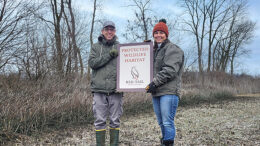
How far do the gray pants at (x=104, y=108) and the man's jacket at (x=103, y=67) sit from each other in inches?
5.0

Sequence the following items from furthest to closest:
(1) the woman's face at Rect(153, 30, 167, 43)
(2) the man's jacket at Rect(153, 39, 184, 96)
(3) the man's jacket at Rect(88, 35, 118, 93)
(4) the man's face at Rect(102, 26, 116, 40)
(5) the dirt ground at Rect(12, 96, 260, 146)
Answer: (5) the dirt ground at Rect(12, 96, 260, 146) < (4) the man's face at Rect(102, 26, 116, 40) < (3) the man's jacket at Rect(88, 35, 118, 93) < (1) the woman's face at Rect(153, 30, 167, 43) < (2) the man's jacket at Rect(153, 39, 184, 96)

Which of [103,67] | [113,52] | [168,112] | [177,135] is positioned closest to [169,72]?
[168,112]

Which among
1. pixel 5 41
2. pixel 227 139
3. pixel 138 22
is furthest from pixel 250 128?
pixel 138 22

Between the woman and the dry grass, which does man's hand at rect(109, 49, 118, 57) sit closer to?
the woman

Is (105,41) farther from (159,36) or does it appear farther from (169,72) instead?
(169,72)

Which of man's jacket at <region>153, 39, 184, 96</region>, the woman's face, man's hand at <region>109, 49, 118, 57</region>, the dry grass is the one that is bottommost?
the dry grass

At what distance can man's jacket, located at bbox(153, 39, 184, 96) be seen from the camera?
136 inches

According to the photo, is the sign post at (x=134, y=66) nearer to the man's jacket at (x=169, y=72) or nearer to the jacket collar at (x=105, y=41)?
the jacket collar at (x=105, y=41)

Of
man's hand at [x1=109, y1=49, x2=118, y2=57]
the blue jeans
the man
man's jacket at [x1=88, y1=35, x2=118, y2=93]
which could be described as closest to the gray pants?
the man

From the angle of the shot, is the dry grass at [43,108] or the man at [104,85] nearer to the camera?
the man at [104,85]

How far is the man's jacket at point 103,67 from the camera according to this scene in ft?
13.0

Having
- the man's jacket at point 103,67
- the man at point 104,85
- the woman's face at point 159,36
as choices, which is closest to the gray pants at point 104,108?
the man at point 104,85

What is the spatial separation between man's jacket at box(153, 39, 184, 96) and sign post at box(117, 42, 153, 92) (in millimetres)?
360

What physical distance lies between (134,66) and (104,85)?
0.60m
